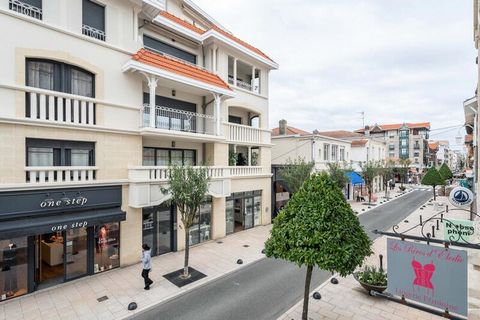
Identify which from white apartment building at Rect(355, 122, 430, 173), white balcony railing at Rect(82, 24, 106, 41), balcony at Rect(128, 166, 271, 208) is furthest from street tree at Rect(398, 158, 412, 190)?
white balcony railing at Rect(82, 24, 106, 41)

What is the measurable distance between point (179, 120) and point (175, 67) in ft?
10.3

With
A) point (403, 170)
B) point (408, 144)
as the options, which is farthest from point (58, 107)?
point (408, 144)

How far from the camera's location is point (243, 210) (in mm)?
19188

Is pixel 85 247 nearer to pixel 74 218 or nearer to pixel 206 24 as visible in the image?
pixel 74 218

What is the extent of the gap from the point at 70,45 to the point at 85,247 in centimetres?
906

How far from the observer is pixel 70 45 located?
11070 mm

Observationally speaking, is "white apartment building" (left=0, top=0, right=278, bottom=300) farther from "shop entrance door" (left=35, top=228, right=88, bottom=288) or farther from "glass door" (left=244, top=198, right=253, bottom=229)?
"glass door" (left=244, top=198, right=253, bottom=229)

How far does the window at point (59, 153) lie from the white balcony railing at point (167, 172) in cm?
199

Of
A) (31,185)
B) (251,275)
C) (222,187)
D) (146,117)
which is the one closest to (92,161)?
(31,185)

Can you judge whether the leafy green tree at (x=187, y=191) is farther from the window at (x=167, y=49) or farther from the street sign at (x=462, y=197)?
the street sign at (x=462, y=197)

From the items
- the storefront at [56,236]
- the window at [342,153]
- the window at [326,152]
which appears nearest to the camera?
the storefront at [56,236]

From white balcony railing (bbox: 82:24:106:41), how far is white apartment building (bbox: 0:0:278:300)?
2.1 inches

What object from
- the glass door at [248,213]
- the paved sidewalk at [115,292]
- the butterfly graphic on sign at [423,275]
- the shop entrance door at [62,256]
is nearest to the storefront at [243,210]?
the glass door at [248,213]

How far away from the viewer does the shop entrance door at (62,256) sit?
426 inches
